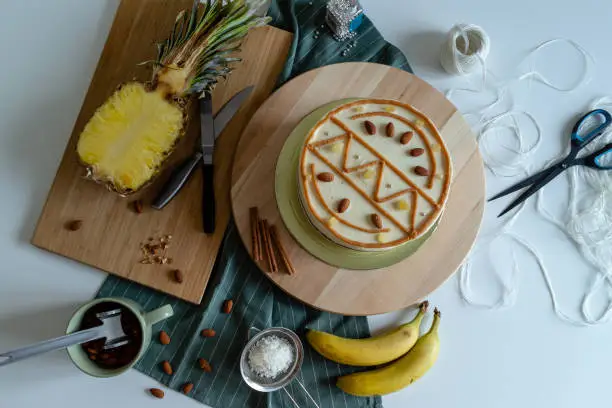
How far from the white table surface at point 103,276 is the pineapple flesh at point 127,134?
0.78ft

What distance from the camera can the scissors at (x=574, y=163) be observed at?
176 cm

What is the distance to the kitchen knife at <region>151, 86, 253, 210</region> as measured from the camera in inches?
64.7

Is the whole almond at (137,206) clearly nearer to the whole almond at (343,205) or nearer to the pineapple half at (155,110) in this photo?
the pineapple half at (155,110)

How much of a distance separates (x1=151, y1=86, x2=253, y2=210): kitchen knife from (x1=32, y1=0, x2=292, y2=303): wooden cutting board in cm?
3

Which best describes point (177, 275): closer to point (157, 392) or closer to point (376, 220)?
point (157, 392)

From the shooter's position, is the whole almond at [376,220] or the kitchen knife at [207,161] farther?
the kitchen knife at [207,161]

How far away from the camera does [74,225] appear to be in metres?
1.65

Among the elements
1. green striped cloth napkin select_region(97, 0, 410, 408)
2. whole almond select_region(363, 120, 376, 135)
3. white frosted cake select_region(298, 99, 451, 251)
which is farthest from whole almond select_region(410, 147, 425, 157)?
green striped cloth napkin select_region(97, 0, 410, 408)

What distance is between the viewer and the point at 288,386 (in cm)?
168

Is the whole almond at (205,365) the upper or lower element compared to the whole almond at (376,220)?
lower

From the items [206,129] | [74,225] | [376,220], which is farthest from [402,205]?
[74,225]

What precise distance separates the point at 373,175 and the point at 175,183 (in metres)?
0.56

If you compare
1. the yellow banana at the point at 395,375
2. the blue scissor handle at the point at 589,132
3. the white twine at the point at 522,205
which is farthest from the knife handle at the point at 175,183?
the blue scissor handle at the point at 589,132

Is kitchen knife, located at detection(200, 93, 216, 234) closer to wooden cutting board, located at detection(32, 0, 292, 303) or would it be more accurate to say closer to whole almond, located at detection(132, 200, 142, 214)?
wooden cutting board, located at detection(32, 0, 292, 303)
